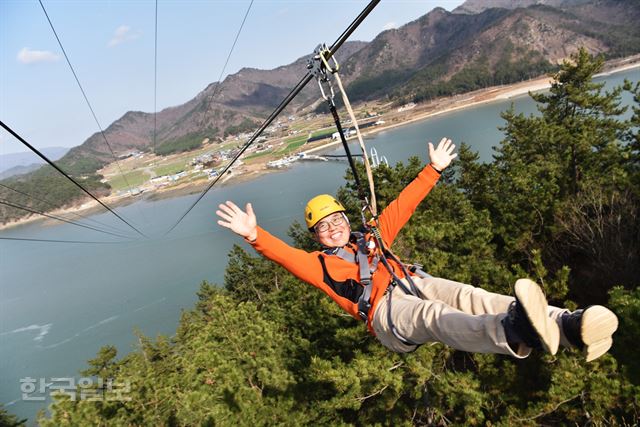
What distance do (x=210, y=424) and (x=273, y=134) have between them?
2714 inches

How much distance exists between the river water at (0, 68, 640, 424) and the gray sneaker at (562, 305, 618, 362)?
72.1 feet

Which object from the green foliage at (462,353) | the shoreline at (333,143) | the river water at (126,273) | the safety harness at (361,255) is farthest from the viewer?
the shoreline at (333,143)

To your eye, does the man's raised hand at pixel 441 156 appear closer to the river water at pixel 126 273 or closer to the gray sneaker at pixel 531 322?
the gray sneaker at pixel 531 322

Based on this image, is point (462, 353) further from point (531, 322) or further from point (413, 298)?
point (531, 322)

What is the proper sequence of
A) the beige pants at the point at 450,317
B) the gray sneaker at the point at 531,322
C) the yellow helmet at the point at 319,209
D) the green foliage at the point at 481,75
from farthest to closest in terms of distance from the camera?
the green foliage at the point at 481,75, the yellow helmet at the point at 319,209, the beige pants at the point at 450,317, the gray sneaker at the point at 531,322

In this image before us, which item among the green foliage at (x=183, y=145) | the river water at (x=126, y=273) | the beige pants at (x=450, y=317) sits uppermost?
the green foliage at (x=183, y=145)

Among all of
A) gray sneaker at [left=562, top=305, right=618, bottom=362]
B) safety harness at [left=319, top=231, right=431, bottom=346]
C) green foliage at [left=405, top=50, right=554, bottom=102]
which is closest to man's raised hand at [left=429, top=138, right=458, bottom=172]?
safety harness at [left=319, top=231, right=431, bottom=346]

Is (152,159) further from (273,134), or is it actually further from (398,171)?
(398,171)

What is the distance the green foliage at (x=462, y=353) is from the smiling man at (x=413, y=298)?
261 cm

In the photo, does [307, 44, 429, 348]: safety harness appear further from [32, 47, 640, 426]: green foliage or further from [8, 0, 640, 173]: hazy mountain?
[8, 0, 640, 173]: hazy mountain

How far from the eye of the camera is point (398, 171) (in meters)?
14.5

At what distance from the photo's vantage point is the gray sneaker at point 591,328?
1.54m

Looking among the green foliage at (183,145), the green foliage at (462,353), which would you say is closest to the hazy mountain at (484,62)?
the green foliage at (183,145)

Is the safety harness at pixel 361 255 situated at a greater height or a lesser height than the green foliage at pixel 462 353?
greater
